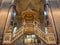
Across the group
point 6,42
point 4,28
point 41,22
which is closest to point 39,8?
point 41,22

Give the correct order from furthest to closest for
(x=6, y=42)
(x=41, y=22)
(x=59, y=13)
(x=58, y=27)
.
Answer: (x=41, y=22) → (x=59, y=13) → (x=58, y=27) → (x=6, y=42)

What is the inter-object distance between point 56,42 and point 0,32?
176 inches

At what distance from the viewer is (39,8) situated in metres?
17.4

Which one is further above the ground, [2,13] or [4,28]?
[2,13]

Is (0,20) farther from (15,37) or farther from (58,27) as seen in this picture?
(58,27)

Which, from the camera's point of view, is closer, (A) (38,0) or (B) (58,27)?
(B) (58,27)

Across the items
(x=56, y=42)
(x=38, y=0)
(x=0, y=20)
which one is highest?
(x=38, y=0)

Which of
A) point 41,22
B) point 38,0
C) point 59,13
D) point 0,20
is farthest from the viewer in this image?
point 38,0

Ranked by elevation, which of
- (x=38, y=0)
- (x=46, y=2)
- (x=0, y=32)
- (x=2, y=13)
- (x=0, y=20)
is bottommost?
(x=0, y=32)

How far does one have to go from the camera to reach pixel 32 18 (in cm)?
1370

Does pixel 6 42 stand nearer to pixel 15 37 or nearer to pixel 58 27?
pixel 15 37

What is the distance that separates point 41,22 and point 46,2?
9.06 feet

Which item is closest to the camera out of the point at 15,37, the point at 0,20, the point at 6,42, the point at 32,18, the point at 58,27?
the point at 6,42

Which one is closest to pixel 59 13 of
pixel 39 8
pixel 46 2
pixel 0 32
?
pixel 46 2
